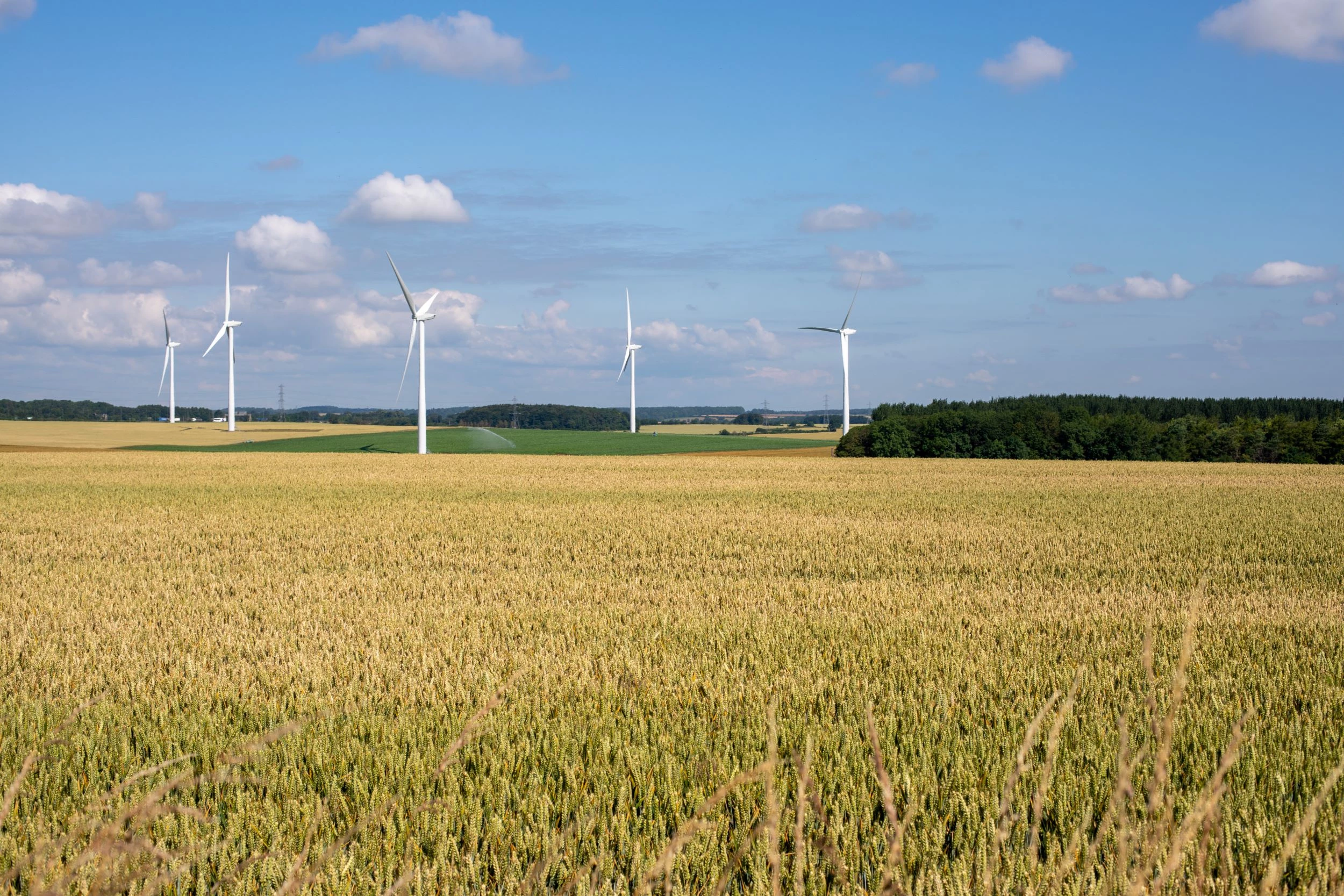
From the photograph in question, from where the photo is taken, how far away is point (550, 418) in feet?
584

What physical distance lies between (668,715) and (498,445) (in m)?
94.3

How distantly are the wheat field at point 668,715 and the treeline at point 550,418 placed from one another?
151514 mm

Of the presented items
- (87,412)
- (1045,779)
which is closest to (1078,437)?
(1045,779)

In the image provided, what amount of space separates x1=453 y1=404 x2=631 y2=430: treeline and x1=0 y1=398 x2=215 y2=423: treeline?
52014 mm

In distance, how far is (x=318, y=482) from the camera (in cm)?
4103

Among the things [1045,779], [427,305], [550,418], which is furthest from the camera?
[550,418]

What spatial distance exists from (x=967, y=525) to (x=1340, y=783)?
1867 centimetres

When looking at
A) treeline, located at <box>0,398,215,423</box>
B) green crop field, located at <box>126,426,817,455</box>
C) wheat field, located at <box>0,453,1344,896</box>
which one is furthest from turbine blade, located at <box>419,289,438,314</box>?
treeline, located at <box>0,398,215,423</box>

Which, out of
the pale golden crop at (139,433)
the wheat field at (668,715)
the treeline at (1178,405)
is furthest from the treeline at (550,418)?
the wheat field at (668,715)

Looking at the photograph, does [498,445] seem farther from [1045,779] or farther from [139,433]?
[1045,779]

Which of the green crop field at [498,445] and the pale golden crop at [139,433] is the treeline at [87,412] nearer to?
the pale golden crop at [139,433]

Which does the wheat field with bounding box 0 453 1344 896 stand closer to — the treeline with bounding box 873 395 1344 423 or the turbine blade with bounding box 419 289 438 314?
the turbine blade with bounding box 419 289 438 314

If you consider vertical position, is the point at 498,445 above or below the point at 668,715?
above

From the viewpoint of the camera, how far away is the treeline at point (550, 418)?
173 metres
